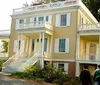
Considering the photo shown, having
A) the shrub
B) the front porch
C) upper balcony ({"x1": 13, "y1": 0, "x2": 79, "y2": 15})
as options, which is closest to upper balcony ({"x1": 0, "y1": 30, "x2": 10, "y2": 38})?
upper balcony ({"x1": 13, "y1": 0, "x2": 79, "y2": 15})

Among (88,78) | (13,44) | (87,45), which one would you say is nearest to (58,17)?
(87,45)

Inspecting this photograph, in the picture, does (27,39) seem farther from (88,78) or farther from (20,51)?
(88,78)

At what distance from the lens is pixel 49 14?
27797 mm

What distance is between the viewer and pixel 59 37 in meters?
26.7

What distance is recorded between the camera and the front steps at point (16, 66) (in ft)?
79.3

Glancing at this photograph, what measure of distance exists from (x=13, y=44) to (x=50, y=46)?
6281 mm

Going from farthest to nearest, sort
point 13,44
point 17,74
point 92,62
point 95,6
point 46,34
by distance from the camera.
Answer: point 95,6, point 13,44, point 46,34, point 92,62, point 17,74

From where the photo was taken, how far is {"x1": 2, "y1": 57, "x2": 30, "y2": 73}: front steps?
24.2 metres

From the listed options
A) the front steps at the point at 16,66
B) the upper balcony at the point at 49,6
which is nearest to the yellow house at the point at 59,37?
the upper balcony at the point at 49,6

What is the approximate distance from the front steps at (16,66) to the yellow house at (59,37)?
0.57ft

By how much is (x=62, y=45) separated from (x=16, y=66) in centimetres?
617

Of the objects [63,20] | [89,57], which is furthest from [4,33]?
[89,57]

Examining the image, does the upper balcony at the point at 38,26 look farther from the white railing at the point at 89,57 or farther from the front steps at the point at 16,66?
the white railing at the point at 89,57

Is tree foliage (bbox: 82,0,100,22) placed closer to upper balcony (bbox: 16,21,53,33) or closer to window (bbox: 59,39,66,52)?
window (bbox: 59,39,66,52)
